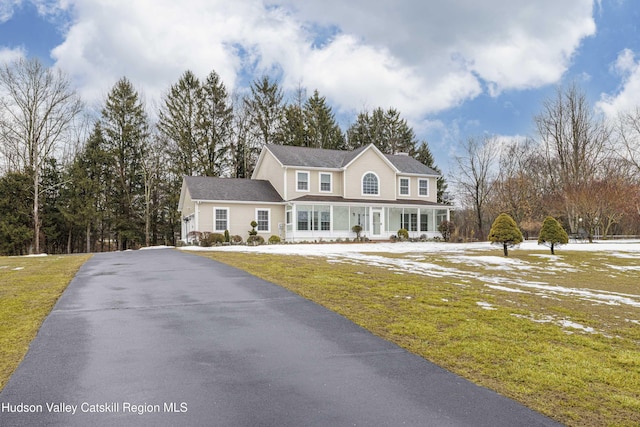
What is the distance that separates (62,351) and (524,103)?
4546cm

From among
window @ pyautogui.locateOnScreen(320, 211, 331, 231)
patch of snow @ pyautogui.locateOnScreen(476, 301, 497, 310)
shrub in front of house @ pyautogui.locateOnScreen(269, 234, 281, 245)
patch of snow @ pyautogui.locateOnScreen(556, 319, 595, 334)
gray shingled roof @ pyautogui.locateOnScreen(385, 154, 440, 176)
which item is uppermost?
gray shingled roof @ pyautogui.locateOnScreen(385, 154, 440, 176)

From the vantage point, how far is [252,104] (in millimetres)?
45562

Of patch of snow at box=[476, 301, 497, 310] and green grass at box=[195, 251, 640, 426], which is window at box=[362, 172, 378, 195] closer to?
green grass at box=[195, 251, 640, 426]

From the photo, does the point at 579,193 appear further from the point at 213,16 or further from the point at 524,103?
the point at 213,16

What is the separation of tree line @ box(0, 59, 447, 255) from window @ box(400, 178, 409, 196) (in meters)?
14.4

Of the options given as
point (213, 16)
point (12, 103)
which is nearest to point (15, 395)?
point (213, 16)

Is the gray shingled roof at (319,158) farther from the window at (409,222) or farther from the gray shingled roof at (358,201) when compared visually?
the window at (409,222)

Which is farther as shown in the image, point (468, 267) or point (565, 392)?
point (468, 267)

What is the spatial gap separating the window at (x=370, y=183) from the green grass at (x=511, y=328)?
68.1ft

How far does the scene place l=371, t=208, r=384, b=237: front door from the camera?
32.2 meters

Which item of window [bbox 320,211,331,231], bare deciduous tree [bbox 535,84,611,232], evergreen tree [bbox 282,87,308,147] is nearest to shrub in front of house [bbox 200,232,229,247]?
window [bbox 320,211,331,231]

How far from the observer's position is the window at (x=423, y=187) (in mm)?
36156

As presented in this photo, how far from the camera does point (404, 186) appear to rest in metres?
35.5

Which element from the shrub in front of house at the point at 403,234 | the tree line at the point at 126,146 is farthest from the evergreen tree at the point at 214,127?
the shrub in front of house at the point at 403,234
